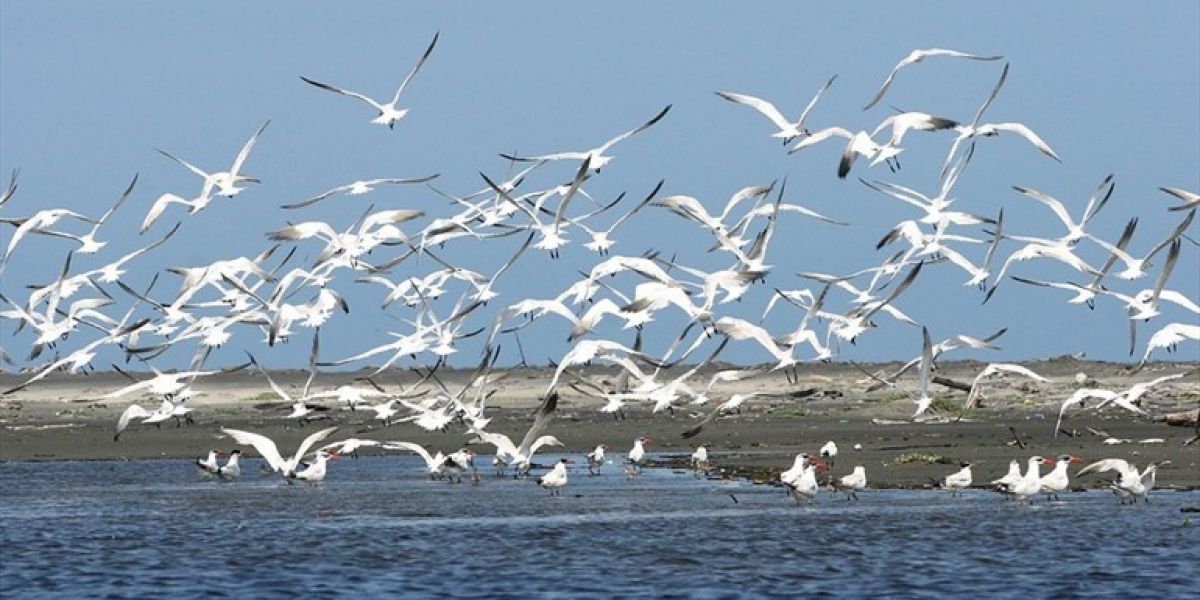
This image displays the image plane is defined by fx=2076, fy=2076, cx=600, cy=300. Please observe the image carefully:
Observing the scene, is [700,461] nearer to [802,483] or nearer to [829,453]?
[829,453]

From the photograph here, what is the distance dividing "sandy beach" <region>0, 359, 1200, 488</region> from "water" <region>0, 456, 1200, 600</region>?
2.09 m

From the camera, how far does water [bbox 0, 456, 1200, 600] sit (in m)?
20.0

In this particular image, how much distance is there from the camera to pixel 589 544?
23484 millimetres

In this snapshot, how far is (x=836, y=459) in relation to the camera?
1334 inches

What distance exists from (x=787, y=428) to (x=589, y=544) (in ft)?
66.9

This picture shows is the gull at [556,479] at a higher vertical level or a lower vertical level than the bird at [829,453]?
lower

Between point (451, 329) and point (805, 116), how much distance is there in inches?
272

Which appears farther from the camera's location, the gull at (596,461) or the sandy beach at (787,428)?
the gull at (596,461)

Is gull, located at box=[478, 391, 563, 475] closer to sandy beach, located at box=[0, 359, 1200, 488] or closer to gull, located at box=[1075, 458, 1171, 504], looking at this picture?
sandy beach, located at box=[0, 359, 1200, 488]

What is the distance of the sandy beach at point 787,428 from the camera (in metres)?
33.1

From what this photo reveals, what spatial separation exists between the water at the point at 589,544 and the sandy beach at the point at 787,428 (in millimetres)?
2094

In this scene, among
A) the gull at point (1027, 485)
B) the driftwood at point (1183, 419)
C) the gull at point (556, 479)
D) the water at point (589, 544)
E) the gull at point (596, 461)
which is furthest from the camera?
the driftwood at point (1183, 419)

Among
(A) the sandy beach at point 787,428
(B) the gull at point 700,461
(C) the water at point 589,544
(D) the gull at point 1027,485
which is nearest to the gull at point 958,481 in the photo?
(C) the water at point 589,544

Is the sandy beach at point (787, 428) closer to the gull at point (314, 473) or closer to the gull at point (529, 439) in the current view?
the gull at point (314, 473)
